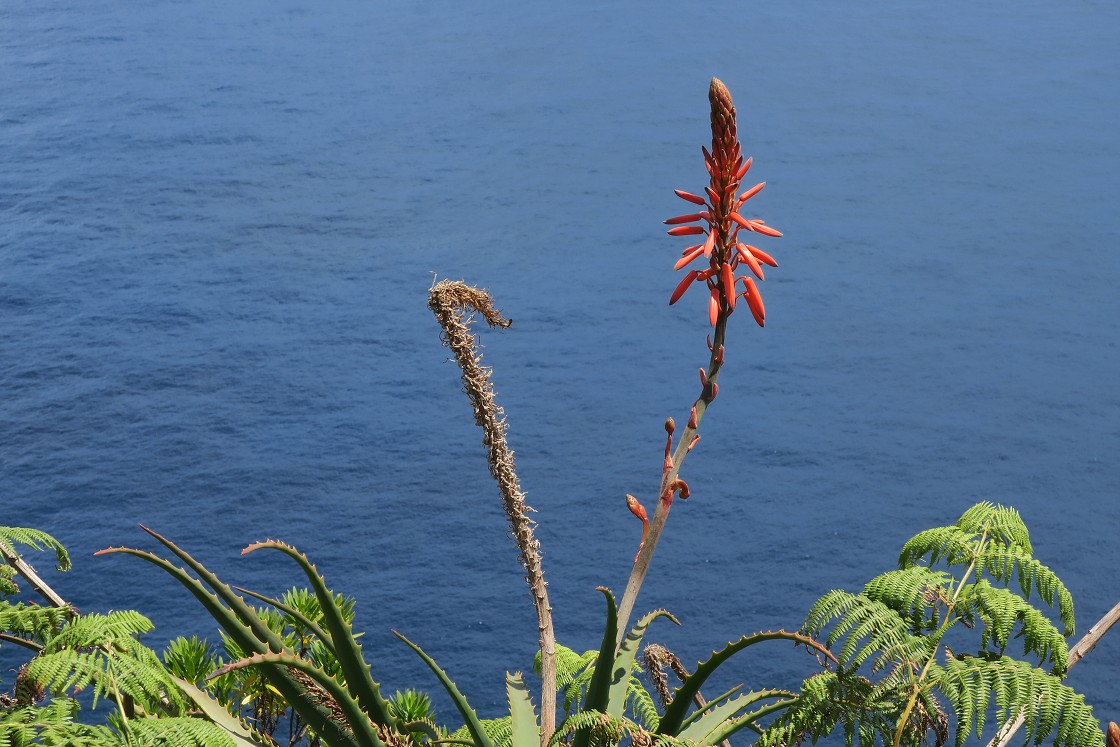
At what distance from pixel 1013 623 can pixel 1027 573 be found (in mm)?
139

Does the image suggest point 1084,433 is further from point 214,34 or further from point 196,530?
point 214,34

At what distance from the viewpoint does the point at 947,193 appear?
5.60 m

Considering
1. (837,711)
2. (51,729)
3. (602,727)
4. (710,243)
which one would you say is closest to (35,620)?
(51,729)

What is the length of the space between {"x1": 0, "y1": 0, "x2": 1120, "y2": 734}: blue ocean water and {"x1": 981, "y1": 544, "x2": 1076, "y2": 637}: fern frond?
74.3 inches

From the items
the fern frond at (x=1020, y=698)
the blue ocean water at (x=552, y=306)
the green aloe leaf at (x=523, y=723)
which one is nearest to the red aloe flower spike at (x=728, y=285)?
the green aloe leaf at (x=523, y=723)

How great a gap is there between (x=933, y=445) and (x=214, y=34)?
16.3 feet

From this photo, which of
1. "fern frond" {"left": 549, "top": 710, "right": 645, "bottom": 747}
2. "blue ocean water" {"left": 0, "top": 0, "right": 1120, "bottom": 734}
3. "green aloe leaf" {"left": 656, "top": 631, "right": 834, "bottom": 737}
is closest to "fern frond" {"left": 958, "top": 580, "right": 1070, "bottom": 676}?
"green aloe leaf" {"left": 656, "top": 631, "right": 834, "bottom": 737}

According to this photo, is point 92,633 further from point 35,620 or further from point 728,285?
point 728,285

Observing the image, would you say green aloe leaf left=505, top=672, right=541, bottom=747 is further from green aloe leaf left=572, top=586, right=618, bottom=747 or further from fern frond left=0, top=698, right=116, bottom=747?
fern frond left=0, top=698, right=116, bottom=747

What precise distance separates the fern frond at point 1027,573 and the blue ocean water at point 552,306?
1.89 m

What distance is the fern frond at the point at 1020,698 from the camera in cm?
136

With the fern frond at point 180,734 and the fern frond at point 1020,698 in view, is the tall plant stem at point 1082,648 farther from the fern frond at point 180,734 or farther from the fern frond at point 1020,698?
the fern frond at point 180,734

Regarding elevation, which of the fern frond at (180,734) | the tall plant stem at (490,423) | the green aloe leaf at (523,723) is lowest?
the fern frond at (180,734)

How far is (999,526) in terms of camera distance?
5.68ft
